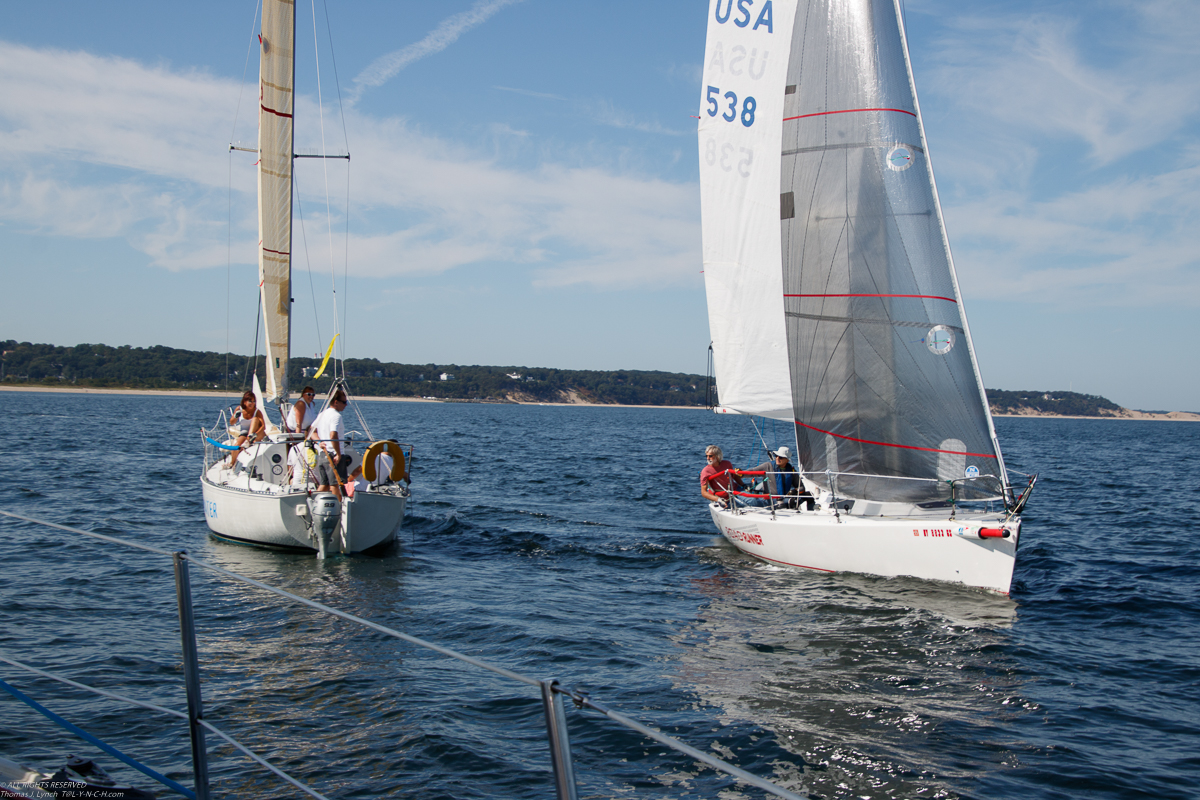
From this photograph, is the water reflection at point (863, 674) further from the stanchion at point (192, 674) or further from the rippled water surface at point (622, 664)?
the stanchion at point (192, 674)

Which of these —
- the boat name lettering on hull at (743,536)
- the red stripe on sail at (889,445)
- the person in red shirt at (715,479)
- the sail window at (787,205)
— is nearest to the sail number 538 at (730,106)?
the sail window at (787,205)

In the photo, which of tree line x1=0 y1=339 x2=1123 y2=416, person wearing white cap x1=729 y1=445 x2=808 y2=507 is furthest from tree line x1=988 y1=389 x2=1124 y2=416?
person wearing white cap x1=729 y1=445 x2=808 y2=507

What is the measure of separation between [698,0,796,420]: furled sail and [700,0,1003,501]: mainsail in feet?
0.08

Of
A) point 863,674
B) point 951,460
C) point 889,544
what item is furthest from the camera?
point 951,460

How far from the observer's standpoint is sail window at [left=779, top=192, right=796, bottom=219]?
1298cm

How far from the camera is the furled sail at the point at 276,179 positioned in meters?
15.0

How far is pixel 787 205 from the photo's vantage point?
13.1 metres

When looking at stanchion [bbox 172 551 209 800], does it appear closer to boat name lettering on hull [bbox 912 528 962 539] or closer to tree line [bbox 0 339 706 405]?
boat name lettering on hull [bbox 912 528 962 539]

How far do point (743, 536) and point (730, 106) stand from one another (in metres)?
7.00

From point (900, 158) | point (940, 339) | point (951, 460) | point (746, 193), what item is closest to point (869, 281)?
point (940, 339)

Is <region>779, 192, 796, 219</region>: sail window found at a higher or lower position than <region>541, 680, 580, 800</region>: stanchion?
higher

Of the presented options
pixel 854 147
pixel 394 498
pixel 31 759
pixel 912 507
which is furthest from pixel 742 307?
pixel 31 759

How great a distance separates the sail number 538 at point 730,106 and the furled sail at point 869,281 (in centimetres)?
60

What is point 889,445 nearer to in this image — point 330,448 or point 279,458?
point 330,448
